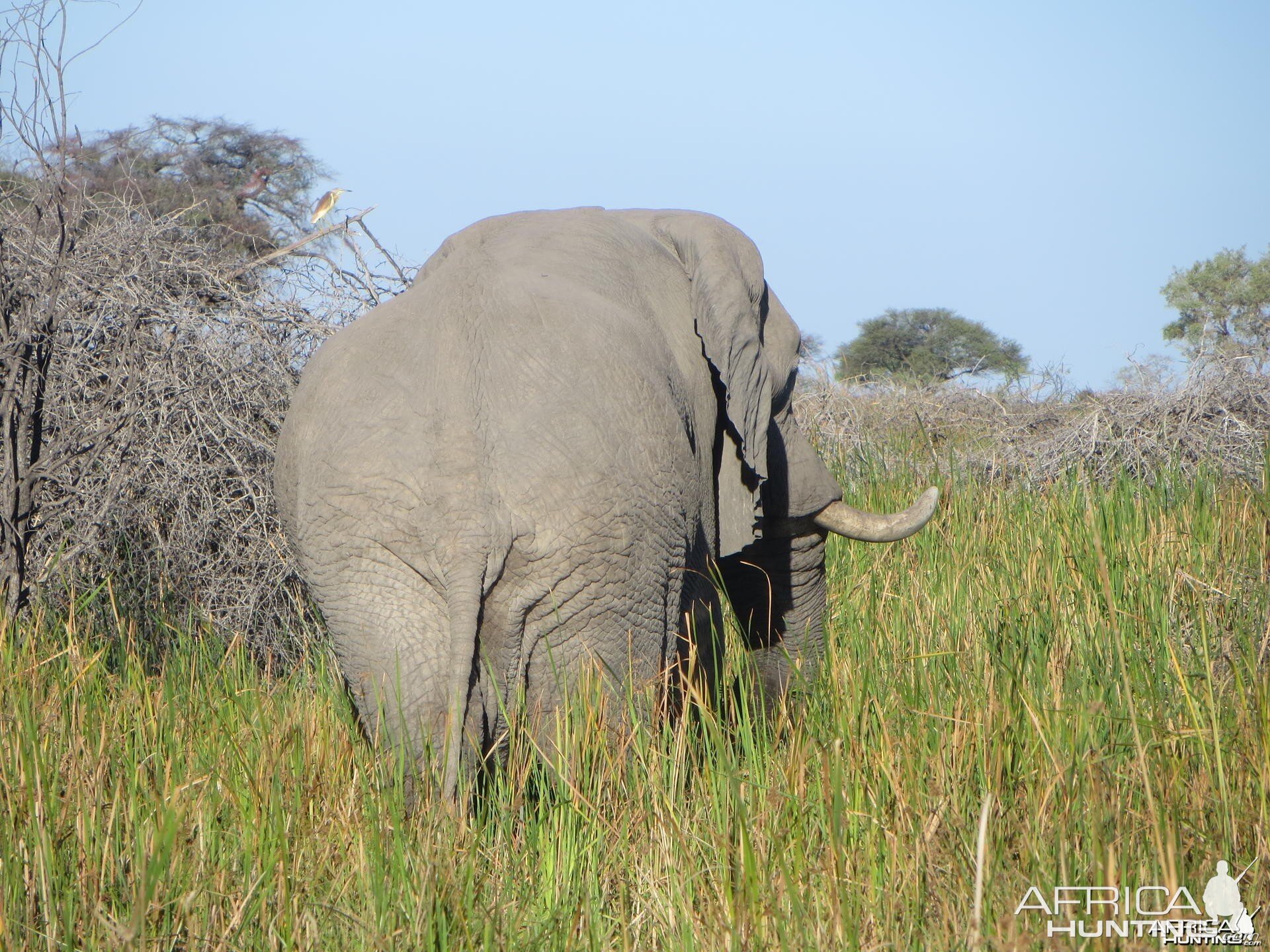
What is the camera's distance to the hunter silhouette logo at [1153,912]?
7.32ft

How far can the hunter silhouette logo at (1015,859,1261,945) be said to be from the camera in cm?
223

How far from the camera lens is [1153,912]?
237 centimetres

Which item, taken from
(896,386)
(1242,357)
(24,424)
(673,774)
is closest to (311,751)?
(673,774)

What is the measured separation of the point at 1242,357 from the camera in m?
9.12

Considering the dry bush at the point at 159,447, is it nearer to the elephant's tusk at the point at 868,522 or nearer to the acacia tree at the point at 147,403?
the acacia tree at the point at 147,403

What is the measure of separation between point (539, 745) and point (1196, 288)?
19395 millimetres

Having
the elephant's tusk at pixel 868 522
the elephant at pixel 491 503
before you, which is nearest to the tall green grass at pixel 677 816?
the elephant at pixel 491 503

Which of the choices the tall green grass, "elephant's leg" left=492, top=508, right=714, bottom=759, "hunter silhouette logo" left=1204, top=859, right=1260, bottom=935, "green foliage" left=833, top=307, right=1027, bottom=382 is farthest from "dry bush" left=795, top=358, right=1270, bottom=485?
"green foliage" left=833, top=307, right=1027, bottom=382

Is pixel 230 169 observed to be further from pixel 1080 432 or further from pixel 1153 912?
pixel 1153 912

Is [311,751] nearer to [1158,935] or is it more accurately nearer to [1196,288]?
[1158,935]

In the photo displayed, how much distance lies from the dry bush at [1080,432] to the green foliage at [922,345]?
1035 centimetres

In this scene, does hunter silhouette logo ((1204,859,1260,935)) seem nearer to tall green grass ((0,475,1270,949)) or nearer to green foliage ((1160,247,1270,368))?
tall green grass ((0,475,1270,949))

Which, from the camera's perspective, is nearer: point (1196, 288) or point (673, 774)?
point (673, 774)

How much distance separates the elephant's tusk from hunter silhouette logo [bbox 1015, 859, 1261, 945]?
7.13ft
